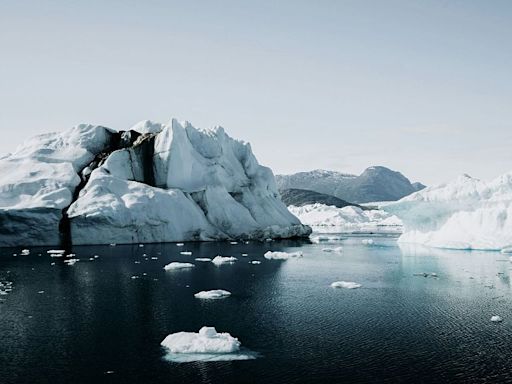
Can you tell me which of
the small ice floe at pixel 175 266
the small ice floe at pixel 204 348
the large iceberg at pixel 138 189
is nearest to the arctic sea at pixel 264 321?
the small ice floe at pixel 204 348

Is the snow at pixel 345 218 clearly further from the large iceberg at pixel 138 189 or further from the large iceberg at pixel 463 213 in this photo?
the large iceberg at pixel 463 213

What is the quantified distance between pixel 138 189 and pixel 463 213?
30.6 meters

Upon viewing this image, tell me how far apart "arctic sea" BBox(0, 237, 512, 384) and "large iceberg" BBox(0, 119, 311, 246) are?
11526mm

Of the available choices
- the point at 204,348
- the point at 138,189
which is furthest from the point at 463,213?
the point at 204,348

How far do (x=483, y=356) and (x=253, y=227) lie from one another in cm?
4112

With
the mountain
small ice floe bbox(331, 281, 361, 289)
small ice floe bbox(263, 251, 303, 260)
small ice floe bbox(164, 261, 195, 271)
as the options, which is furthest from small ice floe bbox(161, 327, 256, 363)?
the mountain

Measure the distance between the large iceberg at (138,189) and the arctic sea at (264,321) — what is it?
1153 centimetres

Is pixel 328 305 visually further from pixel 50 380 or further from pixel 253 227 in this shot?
pixel 253 227

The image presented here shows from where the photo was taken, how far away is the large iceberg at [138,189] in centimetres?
4253

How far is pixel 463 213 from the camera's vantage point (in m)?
43.3

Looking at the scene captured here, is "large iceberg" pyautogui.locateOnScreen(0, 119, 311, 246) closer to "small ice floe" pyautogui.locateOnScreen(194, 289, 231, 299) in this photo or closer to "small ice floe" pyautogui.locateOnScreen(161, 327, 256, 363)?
"small ice floe" pyautogui.locateOnScreen(194, 289, 231, 299)

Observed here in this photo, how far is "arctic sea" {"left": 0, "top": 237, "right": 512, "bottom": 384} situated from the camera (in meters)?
11.8

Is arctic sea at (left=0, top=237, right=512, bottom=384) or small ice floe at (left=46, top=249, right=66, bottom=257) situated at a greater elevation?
small ice floe at (left=46, top=249, right=66, bottom=257)

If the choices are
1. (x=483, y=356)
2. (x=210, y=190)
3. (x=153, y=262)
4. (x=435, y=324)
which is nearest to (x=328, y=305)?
(x=435, y=324)
